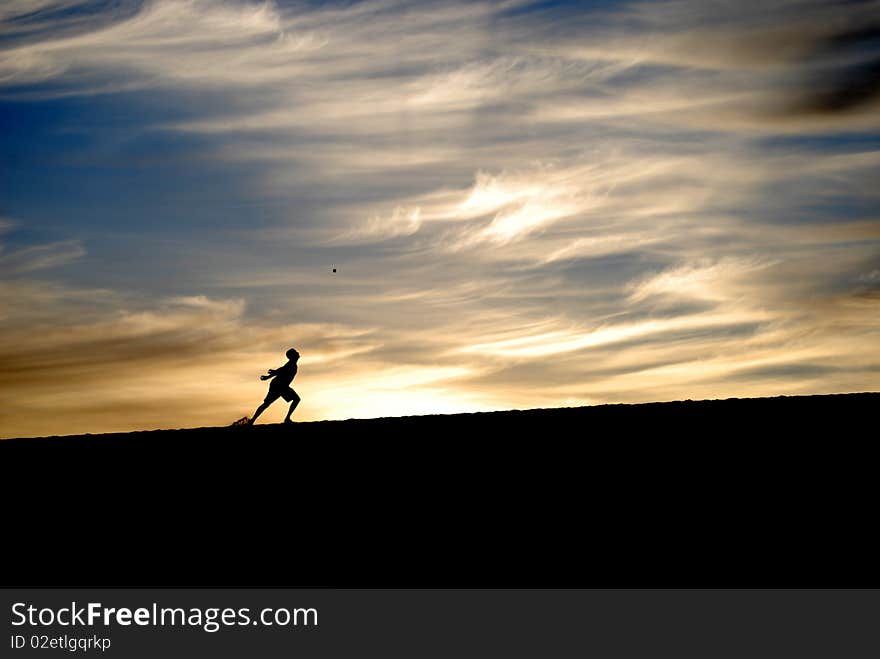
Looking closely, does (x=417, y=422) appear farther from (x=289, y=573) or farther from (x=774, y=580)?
(x=774, y=580)

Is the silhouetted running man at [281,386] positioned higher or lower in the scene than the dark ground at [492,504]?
higher

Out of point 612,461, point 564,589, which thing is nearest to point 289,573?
point 564,589

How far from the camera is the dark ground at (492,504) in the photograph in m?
10.4

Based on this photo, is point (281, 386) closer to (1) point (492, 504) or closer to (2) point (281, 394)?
(2) point (281, 394)

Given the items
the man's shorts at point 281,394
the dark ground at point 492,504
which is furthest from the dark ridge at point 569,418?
the man's shorts at point 281,394

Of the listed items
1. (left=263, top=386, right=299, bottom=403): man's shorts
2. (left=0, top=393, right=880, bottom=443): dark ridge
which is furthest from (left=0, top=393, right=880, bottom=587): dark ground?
(left=263, top=386, right=299, bottom=403): man's shorts

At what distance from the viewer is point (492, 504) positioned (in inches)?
446

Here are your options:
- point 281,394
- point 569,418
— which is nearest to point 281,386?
point 281,394

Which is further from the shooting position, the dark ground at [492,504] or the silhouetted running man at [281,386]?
the silhouetted running man at [281,386]

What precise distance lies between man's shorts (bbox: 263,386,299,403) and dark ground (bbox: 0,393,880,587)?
4.28 m

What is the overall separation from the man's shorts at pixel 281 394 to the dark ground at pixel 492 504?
4280 millimetres

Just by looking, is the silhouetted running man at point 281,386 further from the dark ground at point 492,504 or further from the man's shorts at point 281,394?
the dark ground at point 492,504

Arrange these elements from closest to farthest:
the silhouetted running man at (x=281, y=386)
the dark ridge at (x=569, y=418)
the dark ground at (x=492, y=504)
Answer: the dark ground at (x=492, y=504), the dark ridge at (x=569, y=418), the silhouetted running man at (x=281, y=386)

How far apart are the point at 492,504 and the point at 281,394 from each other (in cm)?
756
